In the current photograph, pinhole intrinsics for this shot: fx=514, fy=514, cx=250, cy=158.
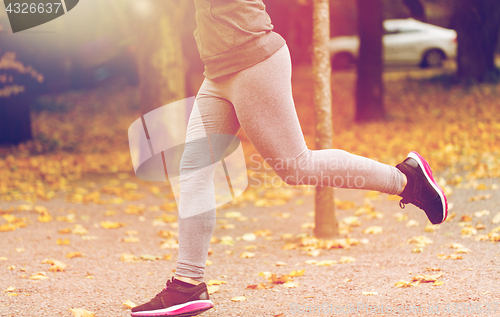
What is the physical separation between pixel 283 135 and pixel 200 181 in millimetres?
433

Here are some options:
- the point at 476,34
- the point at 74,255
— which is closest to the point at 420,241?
the point at 74,255

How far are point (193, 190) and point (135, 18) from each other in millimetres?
5171

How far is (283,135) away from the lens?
7.37 feet

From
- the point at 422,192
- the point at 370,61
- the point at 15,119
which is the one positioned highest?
the point at 370,61

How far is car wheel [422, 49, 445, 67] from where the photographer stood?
18.2 meters

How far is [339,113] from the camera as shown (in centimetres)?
1239

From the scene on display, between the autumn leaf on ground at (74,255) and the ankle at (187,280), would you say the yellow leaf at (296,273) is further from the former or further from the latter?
the autumn leaf on ground at (74,255)

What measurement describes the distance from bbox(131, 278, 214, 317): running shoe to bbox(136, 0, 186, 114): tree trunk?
16.5 ft

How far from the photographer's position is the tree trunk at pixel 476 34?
13211mm

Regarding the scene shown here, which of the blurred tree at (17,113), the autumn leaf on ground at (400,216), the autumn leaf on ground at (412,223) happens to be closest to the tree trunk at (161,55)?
the blurred tree at (17,113)

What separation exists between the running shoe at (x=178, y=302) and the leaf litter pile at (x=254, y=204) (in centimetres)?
41

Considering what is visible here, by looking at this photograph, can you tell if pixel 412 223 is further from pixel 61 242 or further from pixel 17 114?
pixel 17 114

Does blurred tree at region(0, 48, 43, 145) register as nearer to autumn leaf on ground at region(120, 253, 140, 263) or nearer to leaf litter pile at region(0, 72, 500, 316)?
leaf litter pile at region(0, 72, 500, 316)

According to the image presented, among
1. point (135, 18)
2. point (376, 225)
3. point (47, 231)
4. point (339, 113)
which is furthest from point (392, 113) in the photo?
point (47, 231)
